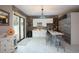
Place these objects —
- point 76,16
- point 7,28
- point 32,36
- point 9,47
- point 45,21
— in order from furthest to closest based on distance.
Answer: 1. point 45,21
2. point 32,36
3. point 76,16
4. point 7,28
5. point 9,47

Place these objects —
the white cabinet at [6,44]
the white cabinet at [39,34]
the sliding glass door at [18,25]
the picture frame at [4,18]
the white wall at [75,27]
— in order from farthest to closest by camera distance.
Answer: the white cabinet at [39,34] < the white wall at [75,27] < the sliding glass door at [18,25] < the picture frame at [4,18] < the white cabinet at [6,44]

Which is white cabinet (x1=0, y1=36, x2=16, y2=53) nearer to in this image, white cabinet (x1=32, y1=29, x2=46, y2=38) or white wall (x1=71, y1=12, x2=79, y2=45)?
white wall (x1=71, y1=12, x2=79, y2=45)

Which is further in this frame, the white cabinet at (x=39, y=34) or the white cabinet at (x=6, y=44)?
the white cabinet at (x=39, y=34)

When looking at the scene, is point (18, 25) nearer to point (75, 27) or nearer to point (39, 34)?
point (39, 34)

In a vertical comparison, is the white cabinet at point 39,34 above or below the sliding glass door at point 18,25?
below

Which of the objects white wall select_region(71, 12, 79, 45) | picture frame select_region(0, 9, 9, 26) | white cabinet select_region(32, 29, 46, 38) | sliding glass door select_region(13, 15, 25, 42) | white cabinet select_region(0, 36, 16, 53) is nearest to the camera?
white cabinet select_region(0, 36, 16, 53)

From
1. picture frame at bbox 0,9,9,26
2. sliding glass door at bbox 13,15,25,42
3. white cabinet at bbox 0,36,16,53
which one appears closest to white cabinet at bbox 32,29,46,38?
sliding glass door at bbox 13,15,25,42

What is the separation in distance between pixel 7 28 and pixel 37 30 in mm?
4775

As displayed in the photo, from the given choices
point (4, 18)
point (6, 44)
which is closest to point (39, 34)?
point (4, 18)

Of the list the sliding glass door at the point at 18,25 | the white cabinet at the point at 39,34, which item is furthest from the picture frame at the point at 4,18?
the white cabinet at the point at 39,34

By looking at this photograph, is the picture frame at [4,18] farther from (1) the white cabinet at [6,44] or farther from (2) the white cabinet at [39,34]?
(2) the white cabinet at [39,34]
